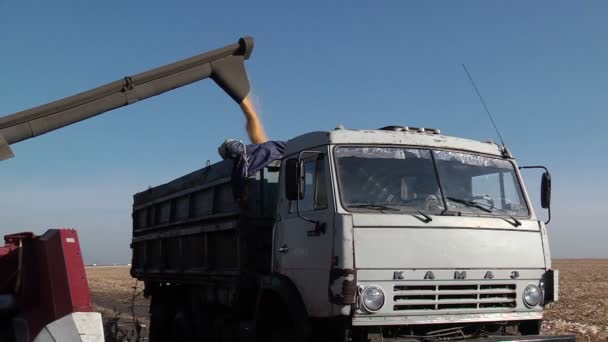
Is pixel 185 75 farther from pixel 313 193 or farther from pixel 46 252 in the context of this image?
pixel 46 252

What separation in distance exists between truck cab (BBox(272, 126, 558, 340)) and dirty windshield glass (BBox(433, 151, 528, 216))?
0.6 inches

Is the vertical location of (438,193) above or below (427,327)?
above

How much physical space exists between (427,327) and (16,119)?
582cm

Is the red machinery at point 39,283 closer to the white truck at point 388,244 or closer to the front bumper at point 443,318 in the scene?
the white truck at point 388,244

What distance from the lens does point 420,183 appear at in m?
6.30

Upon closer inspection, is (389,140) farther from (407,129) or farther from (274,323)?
(274,323)

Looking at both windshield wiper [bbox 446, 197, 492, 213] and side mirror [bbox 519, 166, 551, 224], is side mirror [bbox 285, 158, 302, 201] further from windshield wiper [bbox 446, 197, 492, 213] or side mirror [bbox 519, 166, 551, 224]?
side mirror [bbox 519, 166, 551, 224]

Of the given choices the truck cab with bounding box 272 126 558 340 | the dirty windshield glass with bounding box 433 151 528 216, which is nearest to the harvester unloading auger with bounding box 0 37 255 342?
the truck cab with bounding box 272 126 558 340

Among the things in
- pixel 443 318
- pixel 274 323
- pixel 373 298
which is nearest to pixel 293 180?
pixel 373 298

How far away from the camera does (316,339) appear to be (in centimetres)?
608

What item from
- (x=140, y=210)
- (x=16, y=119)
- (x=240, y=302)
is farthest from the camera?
(x=140, y=210)

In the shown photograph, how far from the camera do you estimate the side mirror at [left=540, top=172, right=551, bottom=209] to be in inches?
275

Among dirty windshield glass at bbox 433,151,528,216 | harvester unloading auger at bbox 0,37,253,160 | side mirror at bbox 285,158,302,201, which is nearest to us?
side mirror at bbox 285,158,302,201

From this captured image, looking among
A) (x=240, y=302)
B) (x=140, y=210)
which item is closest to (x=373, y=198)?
(x=240, y=302)
